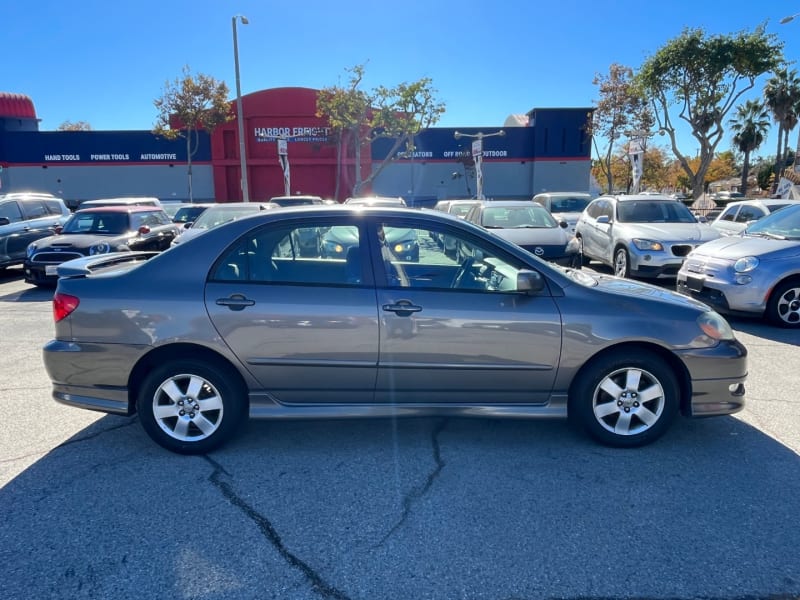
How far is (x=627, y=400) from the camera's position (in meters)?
3.52

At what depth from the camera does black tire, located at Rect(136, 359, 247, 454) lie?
3.44m

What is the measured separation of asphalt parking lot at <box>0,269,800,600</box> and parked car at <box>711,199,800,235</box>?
28.1 feet

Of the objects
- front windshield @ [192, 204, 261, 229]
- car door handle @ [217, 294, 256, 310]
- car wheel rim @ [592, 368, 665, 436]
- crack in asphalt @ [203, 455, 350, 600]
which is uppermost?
front windshield @ [192, 204, 261, 229]

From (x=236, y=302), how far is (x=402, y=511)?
1641 mm

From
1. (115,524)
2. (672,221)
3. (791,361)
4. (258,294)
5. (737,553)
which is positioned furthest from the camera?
(672,221)

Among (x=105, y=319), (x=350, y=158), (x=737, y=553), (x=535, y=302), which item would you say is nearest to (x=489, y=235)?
(x=535, y=302)

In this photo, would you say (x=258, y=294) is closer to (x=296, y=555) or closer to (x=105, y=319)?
(x=105, y=319)

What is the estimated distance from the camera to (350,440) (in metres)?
3.77

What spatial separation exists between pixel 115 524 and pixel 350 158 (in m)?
32.4

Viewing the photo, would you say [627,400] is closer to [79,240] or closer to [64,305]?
[64,305]

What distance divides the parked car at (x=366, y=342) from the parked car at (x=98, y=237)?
728 centimetres

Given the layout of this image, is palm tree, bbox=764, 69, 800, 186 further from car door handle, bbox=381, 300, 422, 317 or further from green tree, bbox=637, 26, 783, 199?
car door handle, bbox=381, 300, 422, 317

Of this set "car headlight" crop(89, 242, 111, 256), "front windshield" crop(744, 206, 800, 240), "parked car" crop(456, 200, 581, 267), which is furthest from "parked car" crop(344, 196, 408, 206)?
"front windshield" crop(744, 206, 800, 240)

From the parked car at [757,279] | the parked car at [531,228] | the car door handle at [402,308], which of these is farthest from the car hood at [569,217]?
the car door handle at [402,308]
